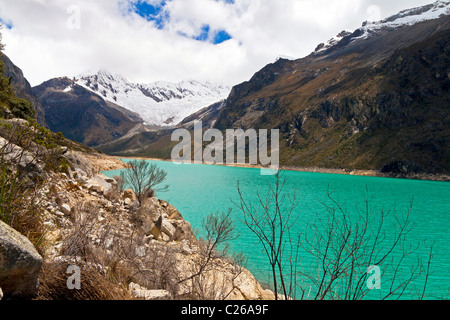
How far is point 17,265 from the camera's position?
3.28m

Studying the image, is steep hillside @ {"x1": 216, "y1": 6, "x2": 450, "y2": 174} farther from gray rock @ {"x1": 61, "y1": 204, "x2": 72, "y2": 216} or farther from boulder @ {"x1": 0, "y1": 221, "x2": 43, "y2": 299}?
boulder @ {"x1": 0, "y1": 221, "x2": 43, "y2": 299}

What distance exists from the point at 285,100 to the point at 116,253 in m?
191

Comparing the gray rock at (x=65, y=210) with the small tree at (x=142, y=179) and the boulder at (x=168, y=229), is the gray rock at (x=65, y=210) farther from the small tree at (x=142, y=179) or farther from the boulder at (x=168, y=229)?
the small tree at (x=142, y=179)

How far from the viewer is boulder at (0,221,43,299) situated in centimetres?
322

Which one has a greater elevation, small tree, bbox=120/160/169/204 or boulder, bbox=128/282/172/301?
small tree, bbox=120/160/169/204

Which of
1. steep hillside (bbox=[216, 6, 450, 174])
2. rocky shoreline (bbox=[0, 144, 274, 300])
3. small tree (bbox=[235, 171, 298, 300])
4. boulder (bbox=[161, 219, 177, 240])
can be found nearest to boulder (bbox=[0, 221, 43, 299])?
rocky shoreline (bbox=[0, 144, 274, 300])

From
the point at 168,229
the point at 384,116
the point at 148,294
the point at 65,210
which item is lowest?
the point at 168,229

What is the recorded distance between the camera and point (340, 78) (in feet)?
530

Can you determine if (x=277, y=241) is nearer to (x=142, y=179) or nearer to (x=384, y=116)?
(x=142, y=179)

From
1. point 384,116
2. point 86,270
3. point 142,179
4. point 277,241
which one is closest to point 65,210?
point 86,270

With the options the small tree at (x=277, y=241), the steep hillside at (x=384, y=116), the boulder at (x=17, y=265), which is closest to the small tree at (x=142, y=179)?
the small tree at (x=277, y=241)

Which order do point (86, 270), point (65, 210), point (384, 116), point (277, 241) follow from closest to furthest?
point (86, 270) → point (65, 210) → point (277, 241) → point (384, 116)

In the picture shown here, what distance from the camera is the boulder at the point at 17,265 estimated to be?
3216mm
